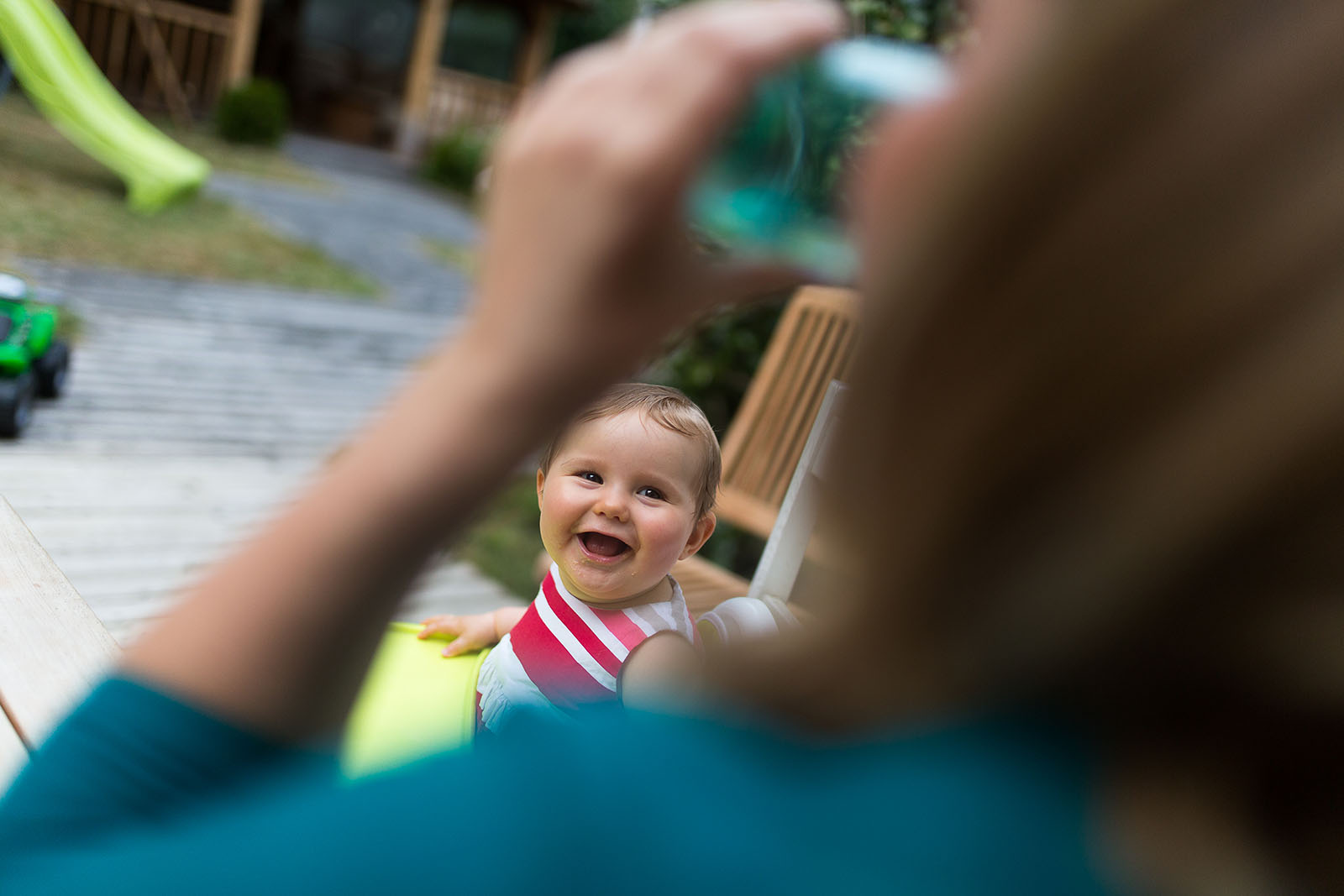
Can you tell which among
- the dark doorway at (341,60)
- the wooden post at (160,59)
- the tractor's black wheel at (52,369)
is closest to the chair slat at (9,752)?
the tractor's black wheel at (52,369)

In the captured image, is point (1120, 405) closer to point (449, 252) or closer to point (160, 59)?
point (449, 252)

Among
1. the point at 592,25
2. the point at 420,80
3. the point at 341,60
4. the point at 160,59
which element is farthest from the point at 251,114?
the point at 592,25

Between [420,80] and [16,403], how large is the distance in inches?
373

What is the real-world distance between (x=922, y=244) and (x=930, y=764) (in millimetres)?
171

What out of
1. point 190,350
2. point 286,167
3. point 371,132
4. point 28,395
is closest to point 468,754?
point 28,395

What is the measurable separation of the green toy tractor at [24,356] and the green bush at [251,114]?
657cm

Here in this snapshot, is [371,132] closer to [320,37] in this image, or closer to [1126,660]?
[320,37]

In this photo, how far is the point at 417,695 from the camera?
3.57 ft

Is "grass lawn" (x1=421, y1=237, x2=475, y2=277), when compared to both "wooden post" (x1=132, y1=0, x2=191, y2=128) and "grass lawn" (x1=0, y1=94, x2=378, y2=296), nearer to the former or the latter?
"grass lawn" (x1=0, y1=94, x2=378, y2=296)

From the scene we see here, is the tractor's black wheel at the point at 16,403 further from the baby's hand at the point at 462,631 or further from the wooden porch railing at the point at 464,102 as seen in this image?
the wooden porch railing at the point at 464,102

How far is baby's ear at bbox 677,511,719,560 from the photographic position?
1042mm

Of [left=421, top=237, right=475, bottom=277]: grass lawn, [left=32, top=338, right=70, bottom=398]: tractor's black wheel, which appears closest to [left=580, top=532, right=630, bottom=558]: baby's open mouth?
[left=32, top=338, right=70, bottom=398]: tractor's black wheel

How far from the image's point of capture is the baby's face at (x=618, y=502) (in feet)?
Answer: 3.21

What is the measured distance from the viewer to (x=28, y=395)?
271 cm
